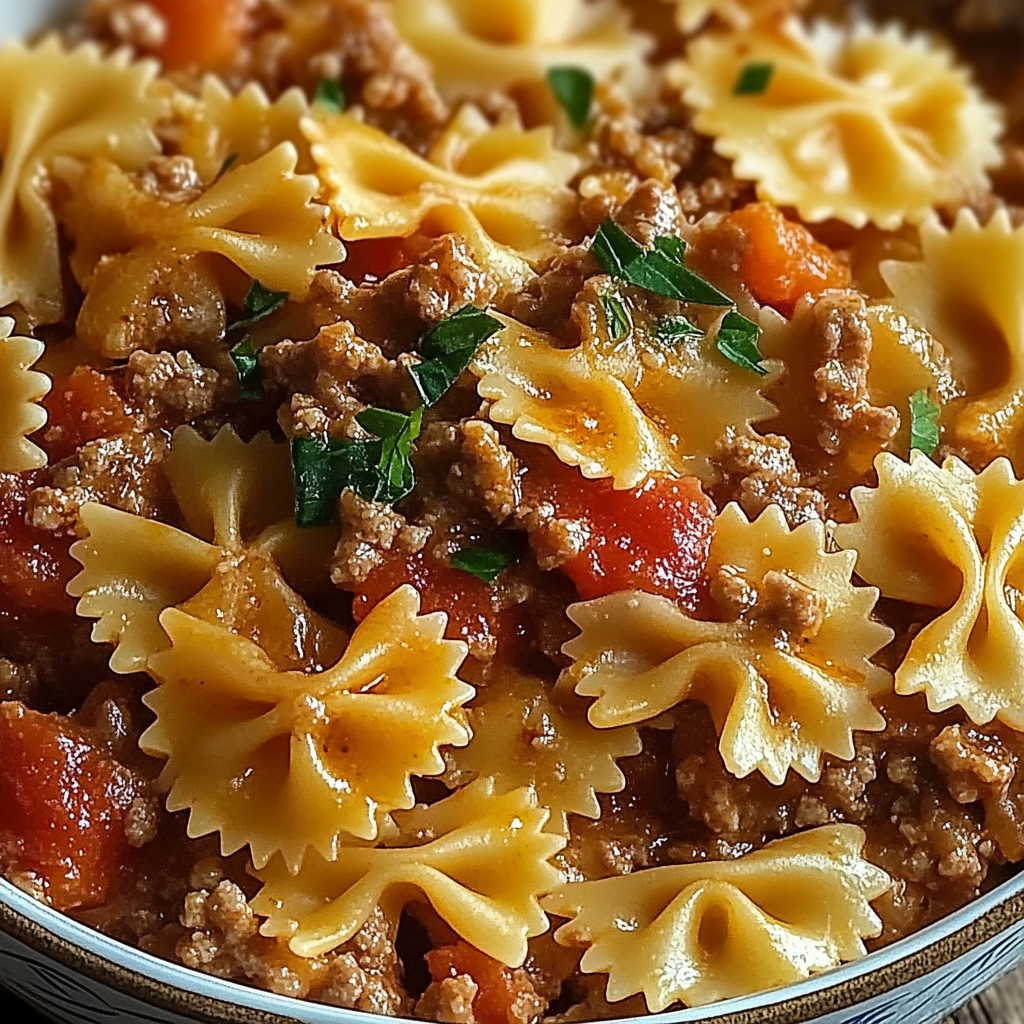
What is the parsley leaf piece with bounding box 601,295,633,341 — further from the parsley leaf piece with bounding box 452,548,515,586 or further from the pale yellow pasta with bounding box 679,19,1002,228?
the pale yellow pasta with bounding box 679,19,1002,228

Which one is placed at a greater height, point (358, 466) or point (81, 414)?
point (358, 466)

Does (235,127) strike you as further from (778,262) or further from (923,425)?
(923,425)

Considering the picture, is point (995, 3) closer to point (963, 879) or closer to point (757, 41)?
point (757, 41)

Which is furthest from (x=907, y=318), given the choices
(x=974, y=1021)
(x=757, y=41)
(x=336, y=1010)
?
(x=336, y=1010)

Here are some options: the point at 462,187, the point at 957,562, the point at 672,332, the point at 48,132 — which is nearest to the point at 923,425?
the point at 957,562

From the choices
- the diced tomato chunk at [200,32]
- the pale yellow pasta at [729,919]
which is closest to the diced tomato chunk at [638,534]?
the pale yellow pasta at [729,919]

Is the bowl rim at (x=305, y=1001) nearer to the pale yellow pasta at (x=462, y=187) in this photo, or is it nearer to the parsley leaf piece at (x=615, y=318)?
the parsley leaf piece at (x=615, y=318)

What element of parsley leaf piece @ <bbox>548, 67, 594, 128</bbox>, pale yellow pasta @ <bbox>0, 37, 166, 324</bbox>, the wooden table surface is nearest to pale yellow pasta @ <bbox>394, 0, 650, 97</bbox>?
parsley leaf piece @ <bbox>548, 67, 594, 128</bbox>
